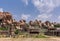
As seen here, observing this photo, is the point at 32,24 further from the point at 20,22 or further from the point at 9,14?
the point at 9,14

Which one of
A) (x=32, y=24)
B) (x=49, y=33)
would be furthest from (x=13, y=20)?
(x=49, y=33)

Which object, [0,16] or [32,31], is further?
[0,16]

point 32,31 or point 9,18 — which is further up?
point 9,18

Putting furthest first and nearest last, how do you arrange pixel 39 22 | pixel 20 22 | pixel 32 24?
pixel 39 22, pixel 32 24, pixel 20 22

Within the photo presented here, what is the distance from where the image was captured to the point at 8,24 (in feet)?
270

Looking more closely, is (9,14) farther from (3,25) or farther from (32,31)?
(32,31)

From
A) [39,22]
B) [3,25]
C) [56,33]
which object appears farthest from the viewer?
[39,22]

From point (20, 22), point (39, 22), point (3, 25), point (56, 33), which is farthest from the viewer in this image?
point (39, 22)

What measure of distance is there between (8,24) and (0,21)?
4.70 m

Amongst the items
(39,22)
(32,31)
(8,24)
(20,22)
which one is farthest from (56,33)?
(39,22)

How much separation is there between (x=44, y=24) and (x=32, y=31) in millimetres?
41753

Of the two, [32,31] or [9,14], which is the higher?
[9,14]

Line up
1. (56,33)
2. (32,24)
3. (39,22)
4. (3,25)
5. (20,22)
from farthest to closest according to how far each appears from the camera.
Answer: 1. (39,22)
2. (32,24)
3. (20,22)
4. (3,25)
5. (56,33)

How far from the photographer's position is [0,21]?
8531 cm
